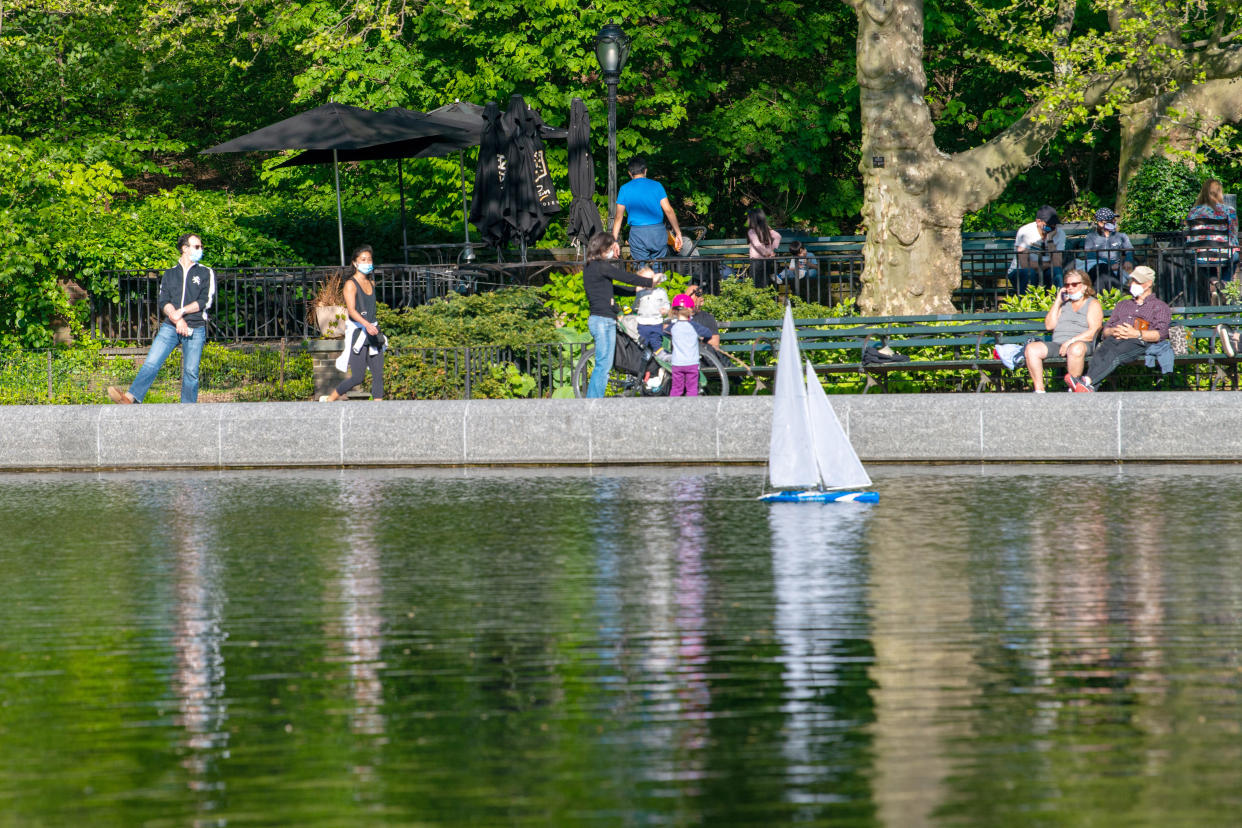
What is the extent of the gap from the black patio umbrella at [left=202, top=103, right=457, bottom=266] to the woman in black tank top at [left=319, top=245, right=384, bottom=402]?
5647 millimetres

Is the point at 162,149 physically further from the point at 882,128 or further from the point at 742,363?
the point at 742,363

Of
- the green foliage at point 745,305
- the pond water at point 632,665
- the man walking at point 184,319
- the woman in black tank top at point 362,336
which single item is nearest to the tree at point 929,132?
the green foliage at point 745,305

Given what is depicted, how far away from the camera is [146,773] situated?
5461 millimetres

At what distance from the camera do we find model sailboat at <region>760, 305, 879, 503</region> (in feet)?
40.5

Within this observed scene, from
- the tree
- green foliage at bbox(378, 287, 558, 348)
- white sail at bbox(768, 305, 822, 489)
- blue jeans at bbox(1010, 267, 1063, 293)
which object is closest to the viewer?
white sail at bbox(768, 305, 822, 489)

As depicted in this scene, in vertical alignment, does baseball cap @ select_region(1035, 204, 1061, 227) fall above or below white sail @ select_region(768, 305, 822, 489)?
above

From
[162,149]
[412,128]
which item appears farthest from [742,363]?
[162,149]

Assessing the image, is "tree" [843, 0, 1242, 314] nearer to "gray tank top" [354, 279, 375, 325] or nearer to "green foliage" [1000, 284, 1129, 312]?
"green foliage" [1000, 284, 1129, 312]

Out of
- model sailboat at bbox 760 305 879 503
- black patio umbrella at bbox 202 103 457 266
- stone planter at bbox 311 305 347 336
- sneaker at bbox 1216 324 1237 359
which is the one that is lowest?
model sailboat at bbox 760 305 879 503

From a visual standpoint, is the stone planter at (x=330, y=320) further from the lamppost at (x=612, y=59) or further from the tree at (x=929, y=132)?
the tree at (x=929, y=132)

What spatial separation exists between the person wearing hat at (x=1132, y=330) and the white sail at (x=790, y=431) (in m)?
4.85

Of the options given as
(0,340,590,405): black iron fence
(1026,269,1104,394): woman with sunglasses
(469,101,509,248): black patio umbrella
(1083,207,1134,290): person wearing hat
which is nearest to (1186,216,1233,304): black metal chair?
(1083,207,1134,290): person wearing hat

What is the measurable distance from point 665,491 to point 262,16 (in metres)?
23.3

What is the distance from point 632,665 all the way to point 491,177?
1629 centimetres
